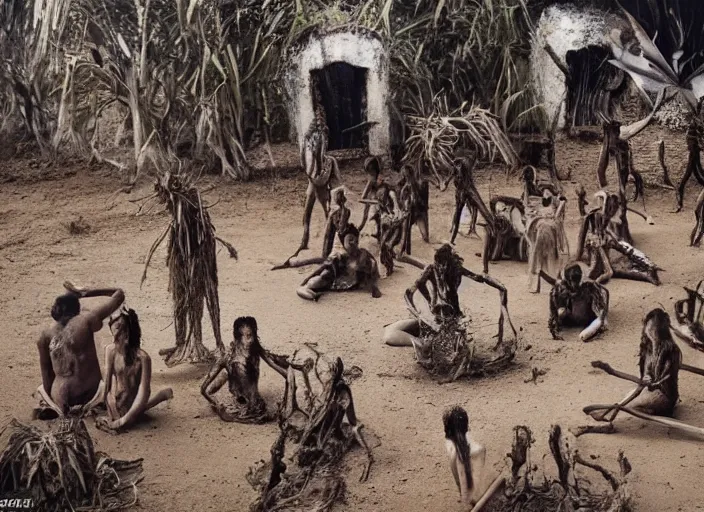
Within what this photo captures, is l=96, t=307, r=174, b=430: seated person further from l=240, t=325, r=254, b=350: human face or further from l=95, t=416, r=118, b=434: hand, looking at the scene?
l=240, t=325, r=254, b=350: human face

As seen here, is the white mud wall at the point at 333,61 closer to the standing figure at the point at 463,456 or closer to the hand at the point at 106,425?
the hand at the point at 106,425

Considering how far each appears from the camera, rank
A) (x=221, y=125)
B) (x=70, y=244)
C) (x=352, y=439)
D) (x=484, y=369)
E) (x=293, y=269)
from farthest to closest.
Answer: (x=221, y=125) → (x=70, y=244) → (x=293, y=269) → (x=484, y=369) → (x=352, y=439)

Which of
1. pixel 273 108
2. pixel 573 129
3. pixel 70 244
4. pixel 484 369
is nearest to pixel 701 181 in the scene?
pixel 573 129

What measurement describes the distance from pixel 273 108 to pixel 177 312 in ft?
18.7

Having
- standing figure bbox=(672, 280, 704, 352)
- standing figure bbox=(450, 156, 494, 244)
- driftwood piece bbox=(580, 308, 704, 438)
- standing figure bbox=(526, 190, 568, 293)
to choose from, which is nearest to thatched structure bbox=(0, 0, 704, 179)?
standing figure bbox=(450, 156, 494, 244)

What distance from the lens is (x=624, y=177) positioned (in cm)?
1198

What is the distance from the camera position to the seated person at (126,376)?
8023 mm

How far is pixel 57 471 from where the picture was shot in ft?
22.7

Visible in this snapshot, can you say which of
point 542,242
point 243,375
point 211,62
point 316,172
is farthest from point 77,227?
point 542,242

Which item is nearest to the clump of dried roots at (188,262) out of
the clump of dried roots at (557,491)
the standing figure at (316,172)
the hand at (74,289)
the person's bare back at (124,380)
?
the hand at (74,289)

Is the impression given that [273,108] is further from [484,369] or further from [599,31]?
[484,369]

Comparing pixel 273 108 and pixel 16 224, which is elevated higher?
pixel 273 108

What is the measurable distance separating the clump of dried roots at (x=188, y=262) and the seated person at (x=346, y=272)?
5.52ft

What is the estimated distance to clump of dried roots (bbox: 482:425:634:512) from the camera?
6805 mm
